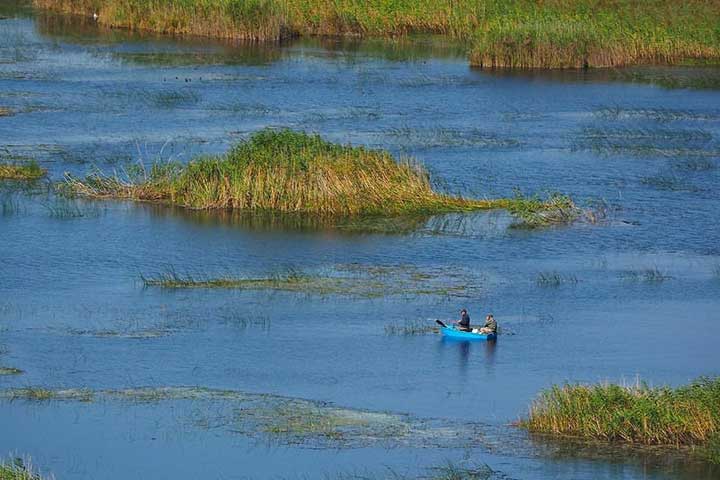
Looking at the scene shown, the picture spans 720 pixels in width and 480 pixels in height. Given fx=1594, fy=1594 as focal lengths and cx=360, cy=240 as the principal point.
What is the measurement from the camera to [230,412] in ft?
76.0

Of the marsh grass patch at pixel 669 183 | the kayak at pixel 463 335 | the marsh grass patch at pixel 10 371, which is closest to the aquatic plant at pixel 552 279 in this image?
the kayak at pixel 463 335

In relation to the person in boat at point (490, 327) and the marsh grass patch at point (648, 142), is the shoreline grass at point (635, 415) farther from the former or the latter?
the marsh grass patch at point (648, 142)

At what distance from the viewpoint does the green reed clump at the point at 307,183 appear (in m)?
37.1

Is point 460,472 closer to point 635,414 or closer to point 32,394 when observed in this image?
point 635,414

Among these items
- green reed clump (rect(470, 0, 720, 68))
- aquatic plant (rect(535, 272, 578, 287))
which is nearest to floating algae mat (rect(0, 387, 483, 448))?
aquatic plant (rect(535, 272, 578, 287))

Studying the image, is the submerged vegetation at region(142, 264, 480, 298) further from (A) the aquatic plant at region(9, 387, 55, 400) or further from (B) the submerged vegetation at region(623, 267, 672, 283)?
(A) the aquatic plant at region(9, 387, 55, 400)

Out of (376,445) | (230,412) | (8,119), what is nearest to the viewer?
(376,445)

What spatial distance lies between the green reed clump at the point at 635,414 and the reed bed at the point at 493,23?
37.0 metres

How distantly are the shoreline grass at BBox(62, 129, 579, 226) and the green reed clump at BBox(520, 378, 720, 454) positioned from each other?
1489 cm

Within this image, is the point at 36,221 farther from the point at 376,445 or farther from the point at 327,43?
the point at 327,43

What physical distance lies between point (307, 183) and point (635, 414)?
1705 centimetres

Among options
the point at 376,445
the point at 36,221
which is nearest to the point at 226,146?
the point at 36,221

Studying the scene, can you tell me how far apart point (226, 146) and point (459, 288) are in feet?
47.0

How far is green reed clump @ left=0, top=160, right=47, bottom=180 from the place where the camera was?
40312 mm
